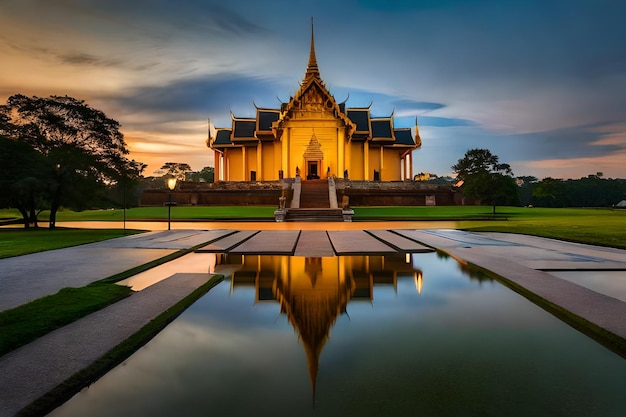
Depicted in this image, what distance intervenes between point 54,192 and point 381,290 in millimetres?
15515

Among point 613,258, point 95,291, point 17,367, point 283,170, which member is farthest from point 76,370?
point 283,170

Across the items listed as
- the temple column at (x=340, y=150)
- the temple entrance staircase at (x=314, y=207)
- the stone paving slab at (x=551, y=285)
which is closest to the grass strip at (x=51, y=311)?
the stone paving slab at (x=551, y=285)

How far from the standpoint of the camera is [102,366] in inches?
122

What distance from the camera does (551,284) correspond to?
5.87m

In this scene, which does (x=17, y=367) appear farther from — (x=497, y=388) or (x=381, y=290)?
(x=381, y=290)

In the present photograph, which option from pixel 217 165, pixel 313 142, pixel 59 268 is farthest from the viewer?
pixel 217 165

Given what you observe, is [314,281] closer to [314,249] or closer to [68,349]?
[68,349]

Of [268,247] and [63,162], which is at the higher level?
[63,162]

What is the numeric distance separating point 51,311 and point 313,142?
103 feet

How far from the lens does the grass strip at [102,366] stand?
2.52 m

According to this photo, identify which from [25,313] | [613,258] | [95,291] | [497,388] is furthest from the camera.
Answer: [613,258]

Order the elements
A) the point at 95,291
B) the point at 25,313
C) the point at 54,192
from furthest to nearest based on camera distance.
Answer: the point at 54,192 → the point at 95,291 → the point at 25,313

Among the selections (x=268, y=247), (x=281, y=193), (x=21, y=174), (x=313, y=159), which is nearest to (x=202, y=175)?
(x=313, y=159)

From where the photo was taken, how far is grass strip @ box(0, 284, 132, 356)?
11.9ft
